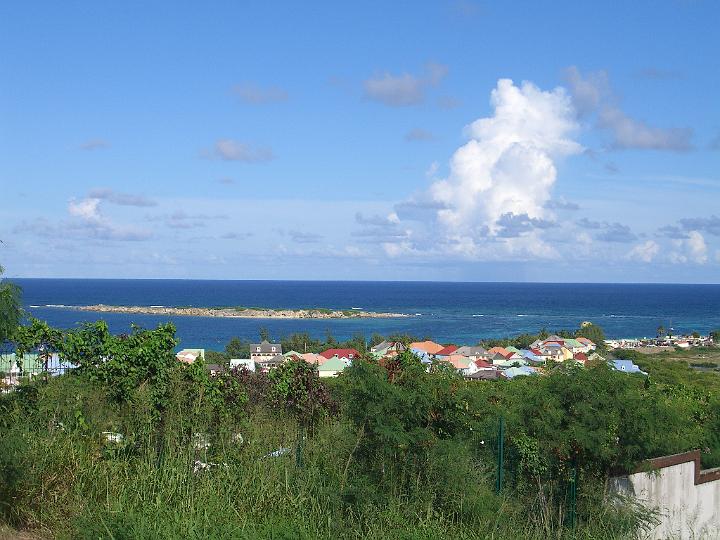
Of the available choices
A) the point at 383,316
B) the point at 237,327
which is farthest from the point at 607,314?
the point at 237,327

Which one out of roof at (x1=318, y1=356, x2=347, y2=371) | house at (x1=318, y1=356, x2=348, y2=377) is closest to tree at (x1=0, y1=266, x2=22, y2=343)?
house at (x1=318, y1=356, x2=348, y2=377)

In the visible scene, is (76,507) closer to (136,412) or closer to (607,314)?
(136,412)

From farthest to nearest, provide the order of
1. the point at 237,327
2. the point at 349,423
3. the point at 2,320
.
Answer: the point at 237,327
the point at 2,320
the point at 349,423

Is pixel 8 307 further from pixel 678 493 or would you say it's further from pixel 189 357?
pixel 189 357

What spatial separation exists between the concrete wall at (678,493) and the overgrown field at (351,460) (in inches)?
8.7

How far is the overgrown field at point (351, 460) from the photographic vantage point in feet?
18.9

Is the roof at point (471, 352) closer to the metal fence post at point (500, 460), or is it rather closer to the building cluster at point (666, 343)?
the building cluster at point (666, 343)

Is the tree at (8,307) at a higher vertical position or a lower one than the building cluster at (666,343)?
higher

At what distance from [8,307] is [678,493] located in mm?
7880

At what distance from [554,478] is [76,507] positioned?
4.49m

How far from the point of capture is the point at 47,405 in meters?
7.43

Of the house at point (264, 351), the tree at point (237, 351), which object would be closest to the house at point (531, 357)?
the house at point (264, 351)

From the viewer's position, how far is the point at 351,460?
6445mm

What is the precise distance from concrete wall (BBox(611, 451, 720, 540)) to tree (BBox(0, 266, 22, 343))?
6.69 m
